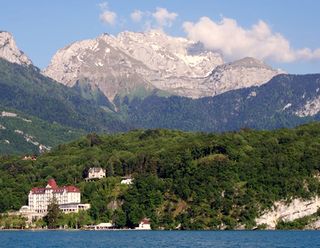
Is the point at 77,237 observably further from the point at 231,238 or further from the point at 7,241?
the point at 231,238

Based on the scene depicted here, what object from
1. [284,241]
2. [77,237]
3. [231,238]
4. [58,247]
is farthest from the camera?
[77,237]

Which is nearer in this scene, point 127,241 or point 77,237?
point 127,241

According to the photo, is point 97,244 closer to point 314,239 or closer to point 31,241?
point 31,241

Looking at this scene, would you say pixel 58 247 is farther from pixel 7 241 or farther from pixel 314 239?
pixel 314 239

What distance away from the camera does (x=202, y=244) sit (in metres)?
158

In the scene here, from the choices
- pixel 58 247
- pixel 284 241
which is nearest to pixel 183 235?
pixel 284 241

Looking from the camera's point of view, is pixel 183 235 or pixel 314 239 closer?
pixel 314 239

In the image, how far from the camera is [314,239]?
560 feet

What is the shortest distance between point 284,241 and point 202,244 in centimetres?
1749

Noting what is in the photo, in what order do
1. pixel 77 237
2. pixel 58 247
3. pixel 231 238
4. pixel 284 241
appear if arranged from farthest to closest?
pixel 77 237 < pixel 231 238 < pixel 284 241 < pixel 58 247

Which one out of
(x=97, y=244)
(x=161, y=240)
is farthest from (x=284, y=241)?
(x=97, y=244)

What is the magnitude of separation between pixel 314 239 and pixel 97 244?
42.6m

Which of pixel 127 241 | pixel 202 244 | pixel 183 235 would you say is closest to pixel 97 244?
pixel 127 241

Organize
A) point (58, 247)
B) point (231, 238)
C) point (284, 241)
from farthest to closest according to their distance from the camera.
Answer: point (231, 238), point (284, 241), point (58, 247)
